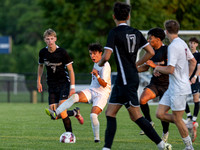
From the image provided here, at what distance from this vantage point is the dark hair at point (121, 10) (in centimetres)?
736

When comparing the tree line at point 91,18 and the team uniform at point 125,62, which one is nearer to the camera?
the team uniform at point 125,62

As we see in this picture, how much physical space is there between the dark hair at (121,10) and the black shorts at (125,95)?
949 millimetres

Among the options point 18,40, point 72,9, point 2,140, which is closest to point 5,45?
point 72,9

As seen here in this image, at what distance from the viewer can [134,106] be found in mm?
7508

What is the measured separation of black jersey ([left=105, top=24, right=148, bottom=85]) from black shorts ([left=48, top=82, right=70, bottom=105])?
244 centimetres

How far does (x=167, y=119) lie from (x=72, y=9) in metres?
29.6

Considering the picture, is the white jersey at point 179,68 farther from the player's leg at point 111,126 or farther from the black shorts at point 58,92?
the black shorts at point 58,92

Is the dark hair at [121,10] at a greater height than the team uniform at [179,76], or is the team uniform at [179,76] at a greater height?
the dark hair at [121,10]

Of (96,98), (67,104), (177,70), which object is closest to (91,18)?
(96,98)

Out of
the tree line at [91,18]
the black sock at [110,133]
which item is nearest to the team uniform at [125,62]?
the black sock at [110,133]

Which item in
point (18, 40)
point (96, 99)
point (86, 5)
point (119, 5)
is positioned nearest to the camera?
point (119, 5)

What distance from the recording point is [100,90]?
971 centimetres

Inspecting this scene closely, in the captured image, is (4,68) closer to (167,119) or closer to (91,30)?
(91,30)

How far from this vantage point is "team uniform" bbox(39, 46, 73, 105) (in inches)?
384
